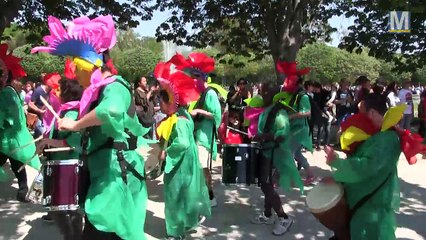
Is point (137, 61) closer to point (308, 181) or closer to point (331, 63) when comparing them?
point (331, 63)

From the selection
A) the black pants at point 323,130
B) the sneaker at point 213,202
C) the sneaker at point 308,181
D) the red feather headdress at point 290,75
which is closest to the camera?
the sneaker at point 213,202

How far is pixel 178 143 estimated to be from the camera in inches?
177

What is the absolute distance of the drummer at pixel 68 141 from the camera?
3885 millimetres

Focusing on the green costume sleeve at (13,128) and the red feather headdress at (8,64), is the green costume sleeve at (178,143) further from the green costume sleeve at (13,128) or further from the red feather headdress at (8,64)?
the red feather headdress at (8,64)

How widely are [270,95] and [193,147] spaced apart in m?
0.97

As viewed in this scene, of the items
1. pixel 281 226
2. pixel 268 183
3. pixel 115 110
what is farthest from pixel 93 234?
pixel 281 226

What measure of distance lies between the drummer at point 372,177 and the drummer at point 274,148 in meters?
1.67

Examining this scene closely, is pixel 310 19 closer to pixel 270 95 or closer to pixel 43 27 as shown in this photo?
pixel 43 27

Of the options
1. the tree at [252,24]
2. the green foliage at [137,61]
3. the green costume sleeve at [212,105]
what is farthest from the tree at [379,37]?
the green foliage at [137,61]

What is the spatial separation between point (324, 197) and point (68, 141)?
6.74 ft

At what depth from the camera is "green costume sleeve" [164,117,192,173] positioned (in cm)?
450

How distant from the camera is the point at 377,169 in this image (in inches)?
125

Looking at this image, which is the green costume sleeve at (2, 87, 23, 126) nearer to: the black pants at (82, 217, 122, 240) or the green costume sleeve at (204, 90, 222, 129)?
the green costume sleeve at (204, 90, 222, 129)

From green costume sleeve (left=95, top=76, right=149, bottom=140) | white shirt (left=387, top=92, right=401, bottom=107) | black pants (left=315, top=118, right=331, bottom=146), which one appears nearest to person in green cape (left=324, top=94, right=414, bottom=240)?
green costume sleeve (left=95, top=76, right=149, bottom=140)
